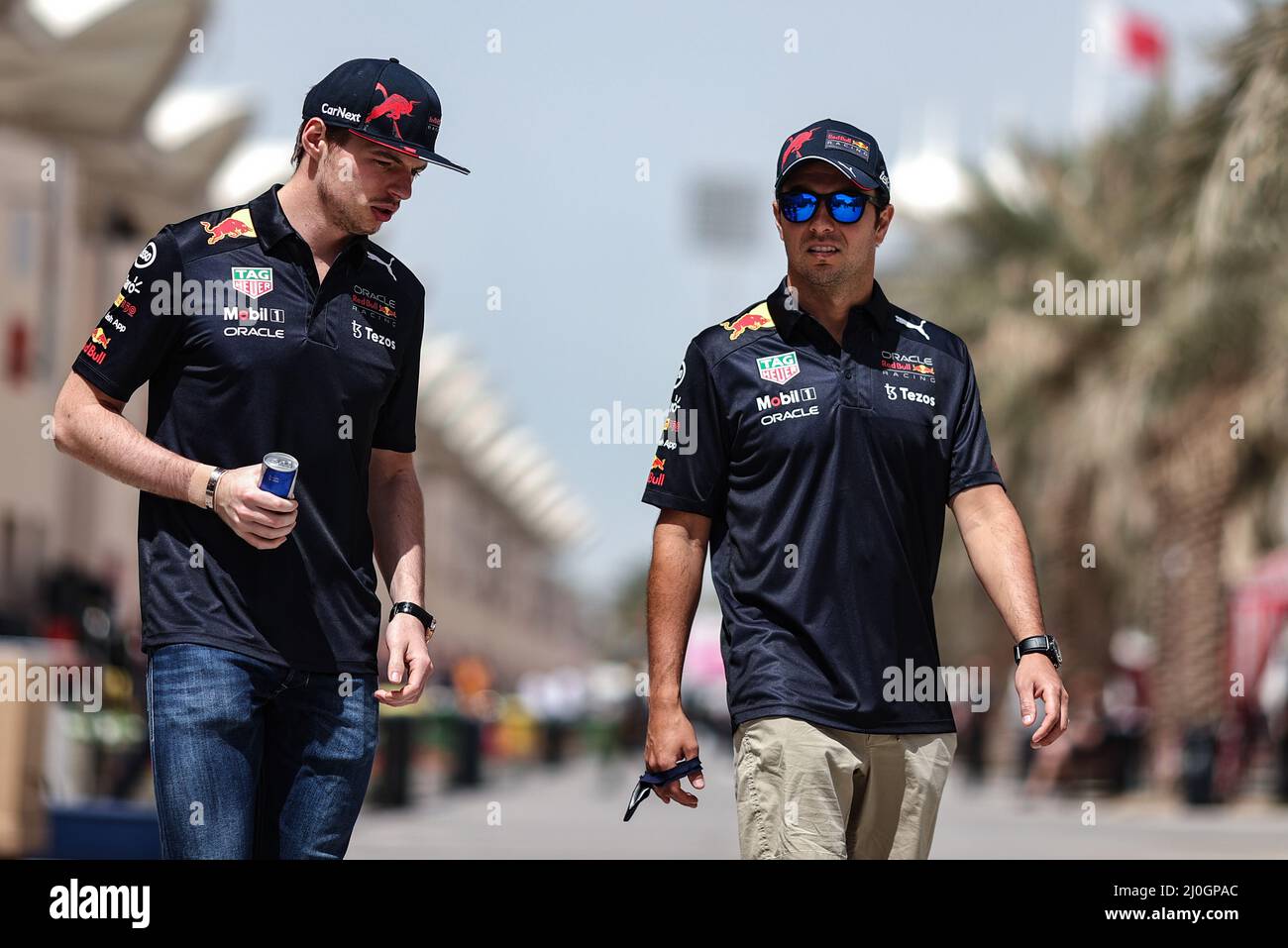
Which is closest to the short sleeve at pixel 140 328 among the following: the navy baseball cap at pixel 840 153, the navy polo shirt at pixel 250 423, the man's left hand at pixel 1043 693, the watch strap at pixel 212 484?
the navy polo shirt at pixel 250 423

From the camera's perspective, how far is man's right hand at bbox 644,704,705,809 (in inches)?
175

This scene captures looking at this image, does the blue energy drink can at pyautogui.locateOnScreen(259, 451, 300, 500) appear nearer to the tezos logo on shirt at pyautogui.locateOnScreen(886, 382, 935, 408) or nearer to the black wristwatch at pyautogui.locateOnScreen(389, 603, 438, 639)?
the black wristwatch at pyautogui.locateOnScreen(389, 603, 438, 639)

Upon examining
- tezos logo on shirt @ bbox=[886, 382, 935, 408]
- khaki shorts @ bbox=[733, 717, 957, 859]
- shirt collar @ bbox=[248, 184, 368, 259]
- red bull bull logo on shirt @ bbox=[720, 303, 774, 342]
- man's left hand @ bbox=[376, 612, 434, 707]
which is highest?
shirt collar @ bbox=[248, 184, 368, 259]

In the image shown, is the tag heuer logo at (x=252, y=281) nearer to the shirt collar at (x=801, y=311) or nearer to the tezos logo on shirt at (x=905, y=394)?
the shirt collar at (x=801, y=311)

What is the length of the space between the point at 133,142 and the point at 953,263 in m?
15.3

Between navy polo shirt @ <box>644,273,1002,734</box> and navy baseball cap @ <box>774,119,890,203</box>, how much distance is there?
0.31 meters

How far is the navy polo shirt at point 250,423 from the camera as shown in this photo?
4039 mm

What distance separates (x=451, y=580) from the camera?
9569 cm

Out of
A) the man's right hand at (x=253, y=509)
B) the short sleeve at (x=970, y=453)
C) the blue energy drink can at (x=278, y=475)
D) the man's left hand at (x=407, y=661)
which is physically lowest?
the man's left hand at (x=407, y=661)

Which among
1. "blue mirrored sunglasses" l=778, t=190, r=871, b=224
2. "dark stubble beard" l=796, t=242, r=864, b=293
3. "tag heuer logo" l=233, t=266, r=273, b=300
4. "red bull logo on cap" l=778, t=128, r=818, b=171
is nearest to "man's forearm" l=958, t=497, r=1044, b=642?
"dark stubble beard" l=796, t=242, r=864, b=293

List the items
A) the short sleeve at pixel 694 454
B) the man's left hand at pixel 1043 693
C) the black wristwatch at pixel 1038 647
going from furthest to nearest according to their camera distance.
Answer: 1. the short sleeve at pixel 694 454
2. the black wristwatch at pixel 1038 647
3. the man's left hand at pixel 1043 693

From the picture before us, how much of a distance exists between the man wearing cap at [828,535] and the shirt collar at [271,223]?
859 mm
